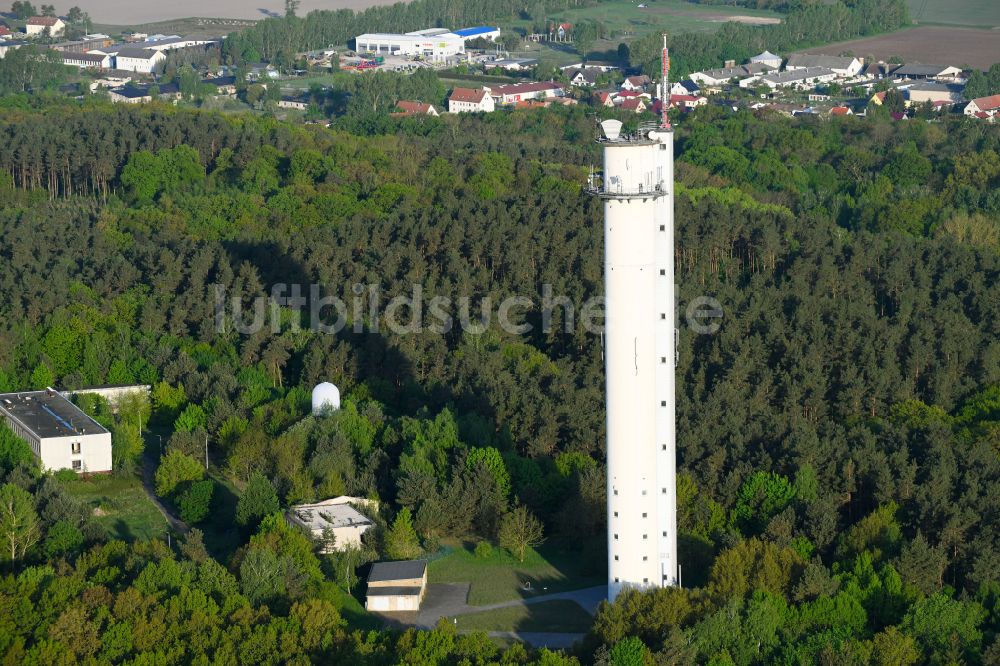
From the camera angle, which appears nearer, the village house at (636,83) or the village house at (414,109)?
the village house at (414,109)

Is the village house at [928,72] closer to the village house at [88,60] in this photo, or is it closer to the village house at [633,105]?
the village house at [633,105]

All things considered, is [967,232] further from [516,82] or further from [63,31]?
[63,31]

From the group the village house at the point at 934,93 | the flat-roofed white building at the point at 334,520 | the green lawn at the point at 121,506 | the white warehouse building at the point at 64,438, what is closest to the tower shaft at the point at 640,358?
the flat-roofed white building at the point at 334,520

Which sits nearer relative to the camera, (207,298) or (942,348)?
(942,348)

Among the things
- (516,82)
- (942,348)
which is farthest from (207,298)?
(516,82)

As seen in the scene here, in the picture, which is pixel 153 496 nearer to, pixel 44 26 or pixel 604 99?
pixel 604 99

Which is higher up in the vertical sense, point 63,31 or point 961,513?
point 63,31
